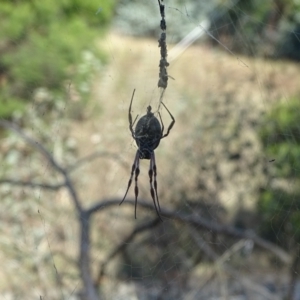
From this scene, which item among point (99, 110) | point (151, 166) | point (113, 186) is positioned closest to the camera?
point (151, 166)

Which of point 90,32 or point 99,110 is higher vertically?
point 90,32

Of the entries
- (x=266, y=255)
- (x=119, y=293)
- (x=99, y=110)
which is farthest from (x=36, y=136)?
(x=266, y=255)

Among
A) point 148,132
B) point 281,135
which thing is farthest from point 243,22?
point 148,132

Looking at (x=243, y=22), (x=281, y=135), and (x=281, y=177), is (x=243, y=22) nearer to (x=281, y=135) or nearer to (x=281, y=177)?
(x=281, y=135)

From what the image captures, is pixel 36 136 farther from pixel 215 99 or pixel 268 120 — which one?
pixel 268 120

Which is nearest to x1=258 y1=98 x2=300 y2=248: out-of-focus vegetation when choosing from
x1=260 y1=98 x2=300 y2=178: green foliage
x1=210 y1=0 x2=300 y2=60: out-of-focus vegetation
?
x1=260 y1=98 x2=300 y2=178: green foliage

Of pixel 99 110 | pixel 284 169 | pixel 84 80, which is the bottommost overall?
pixel 99 110
